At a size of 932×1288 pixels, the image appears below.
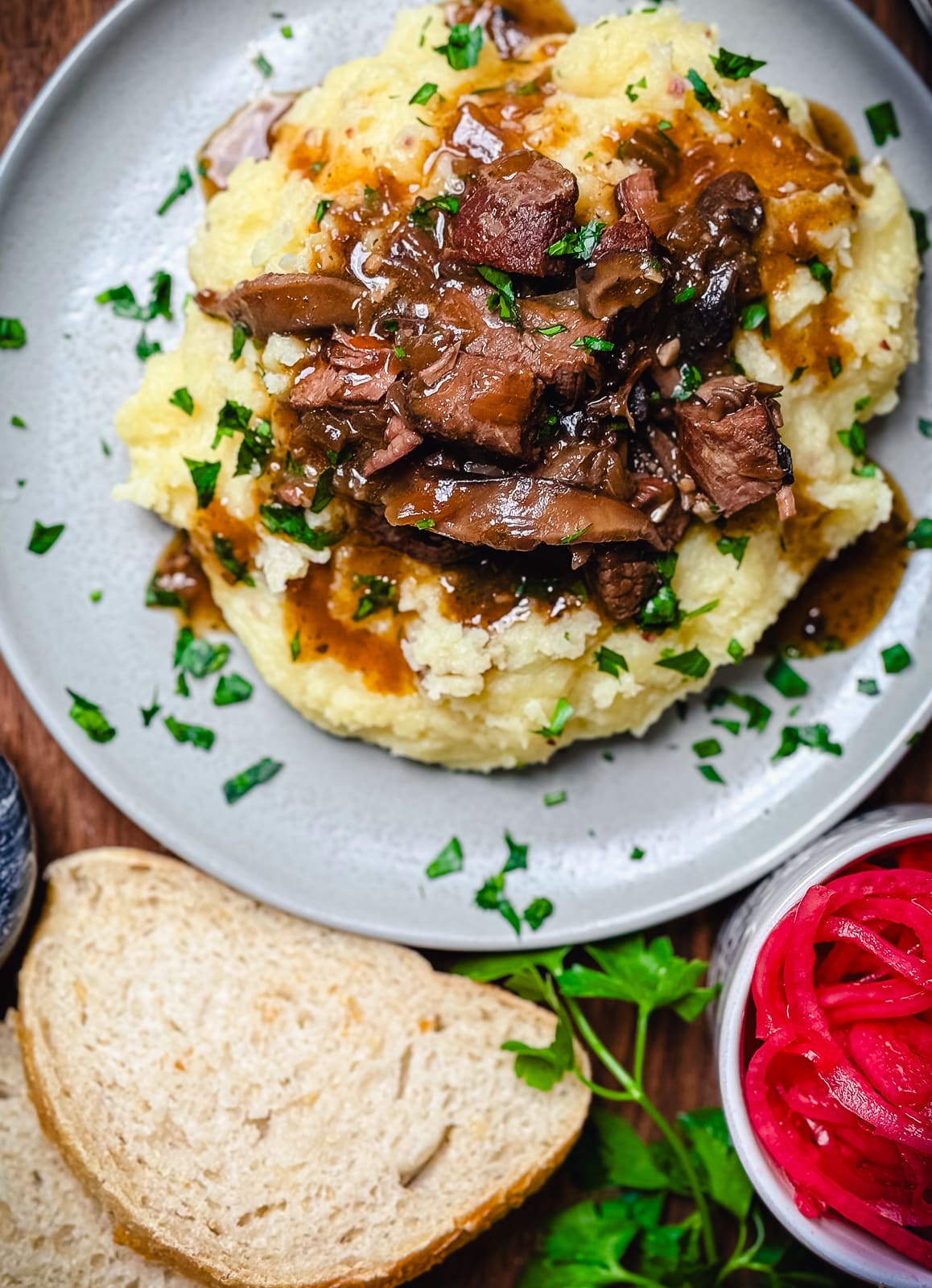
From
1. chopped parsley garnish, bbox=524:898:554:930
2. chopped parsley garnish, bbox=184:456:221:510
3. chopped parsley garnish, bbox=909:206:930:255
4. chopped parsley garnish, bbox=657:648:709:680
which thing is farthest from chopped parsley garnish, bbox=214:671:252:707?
chopped parsley garnish, bbox=909:206:930:255

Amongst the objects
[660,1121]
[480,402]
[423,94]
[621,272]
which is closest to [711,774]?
[660,1121]

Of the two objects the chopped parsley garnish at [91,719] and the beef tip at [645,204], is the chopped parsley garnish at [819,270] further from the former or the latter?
the chopped parsley garnish at [91,719]

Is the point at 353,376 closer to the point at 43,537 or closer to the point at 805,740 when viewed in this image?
the point at 43,537

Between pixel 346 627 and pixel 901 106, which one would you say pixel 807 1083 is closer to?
pixel 346 627

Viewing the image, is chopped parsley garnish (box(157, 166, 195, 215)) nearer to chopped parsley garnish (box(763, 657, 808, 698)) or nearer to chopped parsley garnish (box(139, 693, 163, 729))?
chopped parsley garnish (box(139, 693, 163, 729))

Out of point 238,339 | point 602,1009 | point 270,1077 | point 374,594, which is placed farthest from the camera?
point 602,1009

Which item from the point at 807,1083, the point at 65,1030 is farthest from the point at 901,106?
the point at 65,1030
